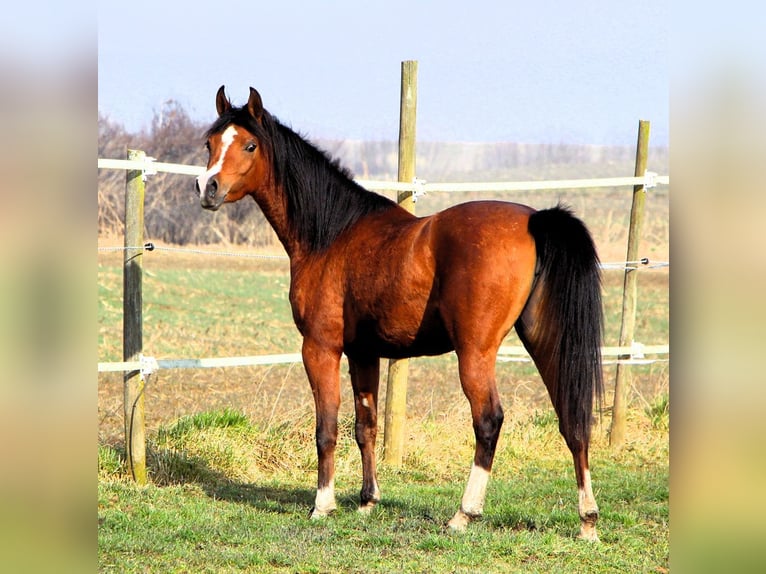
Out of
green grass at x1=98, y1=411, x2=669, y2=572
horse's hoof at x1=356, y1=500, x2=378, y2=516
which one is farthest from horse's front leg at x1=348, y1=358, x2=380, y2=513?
green grass at x1=98, y1=411, x2=669, y2=572

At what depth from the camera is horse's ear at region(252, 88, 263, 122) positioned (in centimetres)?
478

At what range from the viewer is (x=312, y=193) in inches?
201

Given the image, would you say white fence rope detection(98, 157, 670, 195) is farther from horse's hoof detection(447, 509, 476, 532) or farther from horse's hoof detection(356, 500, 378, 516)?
horse's hoof detection(447, 509, 476, 532)

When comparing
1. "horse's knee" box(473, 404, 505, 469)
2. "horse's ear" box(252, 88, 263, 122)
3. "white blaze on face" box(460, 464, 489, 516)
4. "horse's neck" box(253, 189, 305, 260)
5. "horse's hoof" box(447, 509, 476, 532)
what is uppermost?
"horse's ear" box(252, 88, 263, 122)

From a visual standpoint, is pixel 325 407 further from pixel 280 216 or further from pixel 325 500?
pixel 280 216

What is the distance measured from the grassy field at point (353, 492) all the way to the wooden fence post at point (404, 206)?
20 centimetres

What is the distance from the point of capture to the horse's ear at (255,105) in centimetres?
478

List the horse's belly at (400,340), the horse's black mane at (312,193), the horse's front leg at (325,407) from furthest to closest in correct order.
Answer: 1. the horse's black mane at (312,193)
2. the horse's front leg at (325,407)
3. the horse's belly at (400,340)

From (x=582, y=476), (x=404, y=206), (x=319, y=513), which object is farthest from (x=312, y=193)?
(x=582, y=476)

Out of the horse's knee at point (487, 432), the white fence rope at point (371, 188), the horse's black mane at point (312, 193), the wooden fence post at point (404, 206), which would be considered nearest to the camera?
the horse's knee at point (487, 432)

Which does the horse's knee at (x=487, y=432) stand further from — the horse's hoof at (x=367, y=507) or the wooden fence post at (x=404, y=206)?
the wooden fence post at (x=404, y=206)

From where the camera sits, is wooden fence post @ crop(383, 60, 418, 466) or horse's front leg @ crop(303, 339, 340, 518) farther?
wooden fence post @ crop(383, 60, 418, 466)

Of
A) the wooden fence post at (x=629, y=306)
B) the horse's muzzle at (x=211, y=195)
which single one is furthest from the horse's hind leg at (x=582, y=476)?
the wooden fence post at (x=629, y=306)

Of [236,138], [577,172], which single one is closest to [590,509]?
[236,138]
